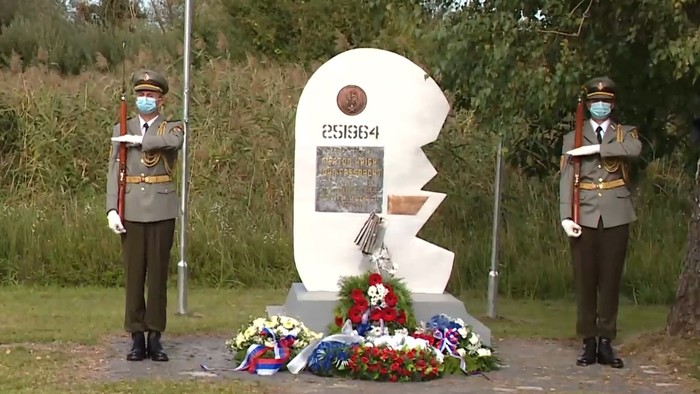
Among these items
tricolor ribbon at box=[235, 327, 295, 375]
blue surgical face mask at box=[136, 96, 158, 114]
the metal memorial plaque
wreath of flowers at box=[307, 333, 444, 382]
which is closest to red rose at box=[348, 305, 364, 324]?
wreath of flowers at box=[307, 333, 444, 382]

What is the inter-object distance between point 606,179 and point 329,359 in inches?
85.6

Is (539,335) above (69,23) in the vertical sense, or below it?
below

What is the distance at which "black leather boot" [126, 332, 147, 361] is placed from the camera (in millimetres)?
7020

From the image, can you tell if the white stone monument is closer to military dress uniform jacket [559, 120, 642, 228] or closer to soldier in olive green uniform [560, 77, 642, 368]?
soldier in olive green uniform [560, 77, 642, 368]

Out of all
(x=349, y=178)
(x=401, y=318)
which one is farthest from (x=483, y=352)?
(x=349, y=178)

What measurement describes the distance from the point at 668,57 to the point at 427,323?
2.36 m

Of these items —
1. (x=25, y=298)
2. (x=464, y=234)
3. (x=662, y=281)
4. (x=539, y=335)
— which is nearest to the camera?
(x=539, y=335)

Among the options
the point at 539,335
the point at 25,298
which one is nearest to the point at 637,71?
the point at 539,335

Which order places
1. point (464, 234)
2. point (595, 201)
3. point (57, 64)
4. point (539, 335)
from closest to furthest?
point (595, 201)
point (539, 335)
point (464, 234)
point (57, 64)

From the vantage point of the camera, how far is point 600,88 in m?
6.88

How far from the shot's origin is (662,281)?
11.2 metres

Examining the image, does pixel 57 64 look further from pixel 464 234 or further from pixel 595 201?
pixel 595 201

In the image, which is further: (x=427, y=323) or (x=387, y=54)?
(x=387, y=54)

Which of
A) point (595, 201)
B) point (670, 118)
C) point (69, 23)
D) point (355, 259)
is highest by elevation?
point (69, 23)
